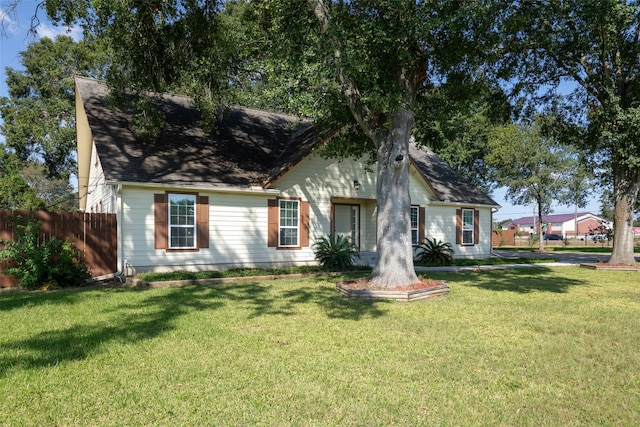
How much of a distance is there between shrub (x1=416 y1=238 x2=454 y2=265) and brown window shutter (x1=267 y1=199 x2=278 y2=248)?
21.7ft

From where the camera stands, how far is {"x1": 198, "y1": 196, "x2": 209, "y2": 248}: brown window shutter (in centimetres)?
1252

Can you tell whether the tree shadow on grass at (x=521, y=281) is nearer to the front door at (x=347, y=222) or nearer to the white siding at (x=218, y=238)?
the front door at (x=347, y=222)

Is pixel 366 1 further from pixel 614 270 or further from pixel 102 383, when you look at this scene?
pixel 614 270

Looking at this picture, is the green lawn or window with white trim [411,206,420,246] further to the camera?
window with white trim [411,206,420,246]

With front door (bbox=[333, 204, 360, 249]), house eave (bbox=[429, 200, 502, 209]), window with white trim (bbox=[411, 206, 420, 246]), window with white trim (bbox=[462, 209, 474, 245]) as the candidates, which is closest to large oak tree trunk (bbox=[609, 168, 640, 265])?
house eave (bbox=[429, 200, 502, 209])

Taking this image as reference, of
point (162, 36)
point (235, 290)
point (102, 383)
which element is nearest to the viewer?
point (102, 383)

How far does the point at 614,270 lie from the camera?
47.8 ft

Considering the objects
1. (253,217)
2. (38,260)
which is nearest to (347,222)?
(253,217)

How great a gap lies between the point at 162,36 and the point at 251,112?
24.3 feet

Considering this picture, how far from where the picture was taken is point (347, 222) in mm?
16438

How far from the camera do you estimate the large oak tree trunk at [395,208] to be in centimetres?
911

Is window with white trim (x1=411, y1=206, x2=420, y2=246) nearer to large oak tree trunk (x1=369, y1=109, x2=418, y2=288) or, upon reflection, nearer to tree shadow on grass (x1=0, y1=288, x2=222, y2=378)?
large oak tree trunk (x1=369, y1=109, x2=418, y2=288)

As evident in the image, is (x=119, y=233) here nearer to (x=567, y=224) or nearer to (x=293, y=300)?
(x=293, y=300)

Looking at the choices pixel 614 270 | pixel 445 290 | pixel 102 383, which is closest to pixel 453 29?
pixel 445 290
